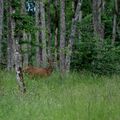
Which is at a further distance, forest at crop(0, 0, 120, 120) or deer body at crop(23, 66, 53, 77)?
deer body at crop(23, 66, 53, 77)

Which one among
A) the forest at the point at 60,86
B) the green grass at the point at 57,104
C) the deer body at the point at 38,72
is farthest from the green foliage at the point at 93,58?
the green grass at the point at 57,104

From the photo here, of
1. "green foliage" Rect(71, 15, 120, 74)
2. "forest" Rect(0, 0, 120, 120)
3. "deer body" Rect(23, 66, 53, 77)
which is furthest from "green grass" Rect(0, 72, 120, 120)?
"green foliage" Rect(71, 15, 120, 74)

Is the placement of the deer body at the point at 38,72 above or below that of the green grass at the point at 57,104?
above

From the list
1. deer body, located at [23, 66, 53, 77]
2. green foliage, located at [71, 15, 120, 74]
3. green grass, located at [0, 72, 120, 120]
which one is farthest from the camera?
green foliage, located at [71, 15, 120, 74]

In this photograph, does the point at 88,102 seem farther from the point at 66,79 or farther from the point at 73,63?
the point at 73,63

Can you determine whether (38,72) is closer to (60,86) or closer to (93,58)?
(60,86)

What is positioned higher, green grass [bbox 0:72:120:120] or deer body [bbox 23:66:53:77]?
deer body [bbox 23:66:53:77]

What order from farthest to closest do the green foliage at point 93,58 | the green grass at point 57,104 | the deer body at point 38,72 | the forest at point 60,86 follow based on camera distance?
the green foliage at point 93,58
the deer body at point 38,72
the forest at point 60,86
the green grass at point 57,104

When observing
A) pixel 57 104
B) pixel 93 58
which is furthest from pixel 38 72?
pixel 57 104

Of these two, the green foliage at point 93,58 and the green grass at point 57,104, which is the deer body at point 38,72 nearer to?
the green grass at point 57,104

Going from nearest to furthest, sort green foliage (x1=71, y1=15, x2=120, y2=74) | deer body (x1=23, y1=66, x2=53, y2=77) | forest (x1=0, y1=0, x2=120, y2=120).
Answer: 1. forest (x1=0, y1=0, x2=120, y2=120)
2. deer body (x1=23, y1=66, x2=53, y2=77)
3. green foliage (x1=71, y1=15, x2=120, y2=74)

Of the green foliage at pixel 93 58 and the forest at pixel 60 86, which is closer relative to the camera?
the forest at pixel 60 86

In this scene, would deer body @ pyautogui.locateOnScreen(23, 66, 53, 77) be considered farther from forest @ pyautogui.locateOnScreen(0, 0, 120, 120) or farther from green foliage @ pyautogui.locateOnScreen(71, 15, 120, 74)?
green foliage @ pyautogui.locateOnScreen(71, 15, 120, 74)

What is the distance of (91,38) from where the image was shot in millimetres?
20750
